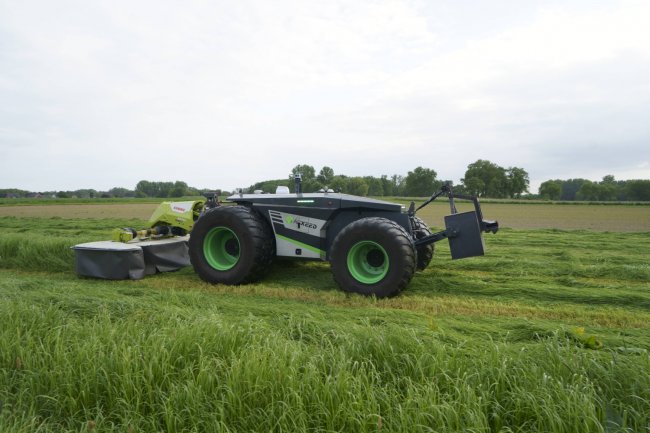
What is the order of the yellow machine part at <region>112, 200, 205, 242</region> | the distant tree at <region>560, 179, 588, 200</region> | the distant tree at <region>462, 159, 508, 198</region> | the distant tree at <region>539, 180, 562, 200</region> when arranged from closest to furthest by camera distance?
the yellow machine part at <region>112, 200, 205, 242</region>
the distant tree at <region>462, 159, 508, 198</region>
the distant tree at <region>539, 180, 562, 200</region>
the distant tree at <region>560, 179, 588, 200</region>

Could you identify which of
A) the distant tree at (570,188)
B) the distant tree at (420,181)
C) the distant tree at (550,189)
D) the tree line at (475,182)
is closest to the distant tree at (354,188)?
the tree line at (475,182)

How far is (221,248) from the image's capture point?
6.78m

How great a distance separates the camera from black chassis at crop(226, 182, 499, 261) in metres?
6.01

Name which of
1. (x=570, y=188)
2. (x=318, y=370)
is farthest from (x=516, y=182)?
(x=318, y=370)

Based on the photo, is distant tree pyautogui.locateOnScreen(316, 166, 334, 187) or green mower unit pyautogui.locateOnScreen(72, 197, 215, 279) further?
distant tree pyautogui.locateOnScreen(316, 166, 334, 187)

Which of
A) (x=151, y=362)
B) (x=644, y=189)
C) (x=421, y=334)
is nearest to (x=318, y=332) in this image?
(x=421, y=334)

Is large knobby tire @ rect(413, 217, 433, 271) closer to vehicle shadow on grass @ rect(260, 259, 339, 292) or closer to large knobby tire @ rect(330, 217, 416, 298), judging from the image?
Result: large knobby tire @ rect(330, 217, 416, 298)

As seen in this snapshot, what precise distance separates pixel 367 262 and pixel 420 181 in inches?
1466

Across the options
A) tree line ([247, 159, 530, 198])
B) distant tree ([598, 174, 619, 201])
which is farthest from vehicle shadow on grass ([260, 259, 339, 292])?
distant tree ([598, 174, 619, 201])

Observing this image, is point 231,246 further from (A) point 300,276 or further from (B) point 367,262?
(B) point 367,262

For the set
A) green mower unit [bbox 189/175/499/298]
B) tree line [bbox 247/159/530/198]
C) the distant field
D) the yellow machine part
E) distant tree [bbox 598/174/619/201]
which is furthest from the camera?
distant tree [bbox 598/174/619/201]

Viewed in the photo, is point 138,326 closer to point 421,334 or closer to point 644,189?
point 421,334

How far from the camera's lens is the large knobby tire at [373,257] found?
5.39m

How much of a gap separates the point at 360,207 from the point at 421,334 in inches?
106
